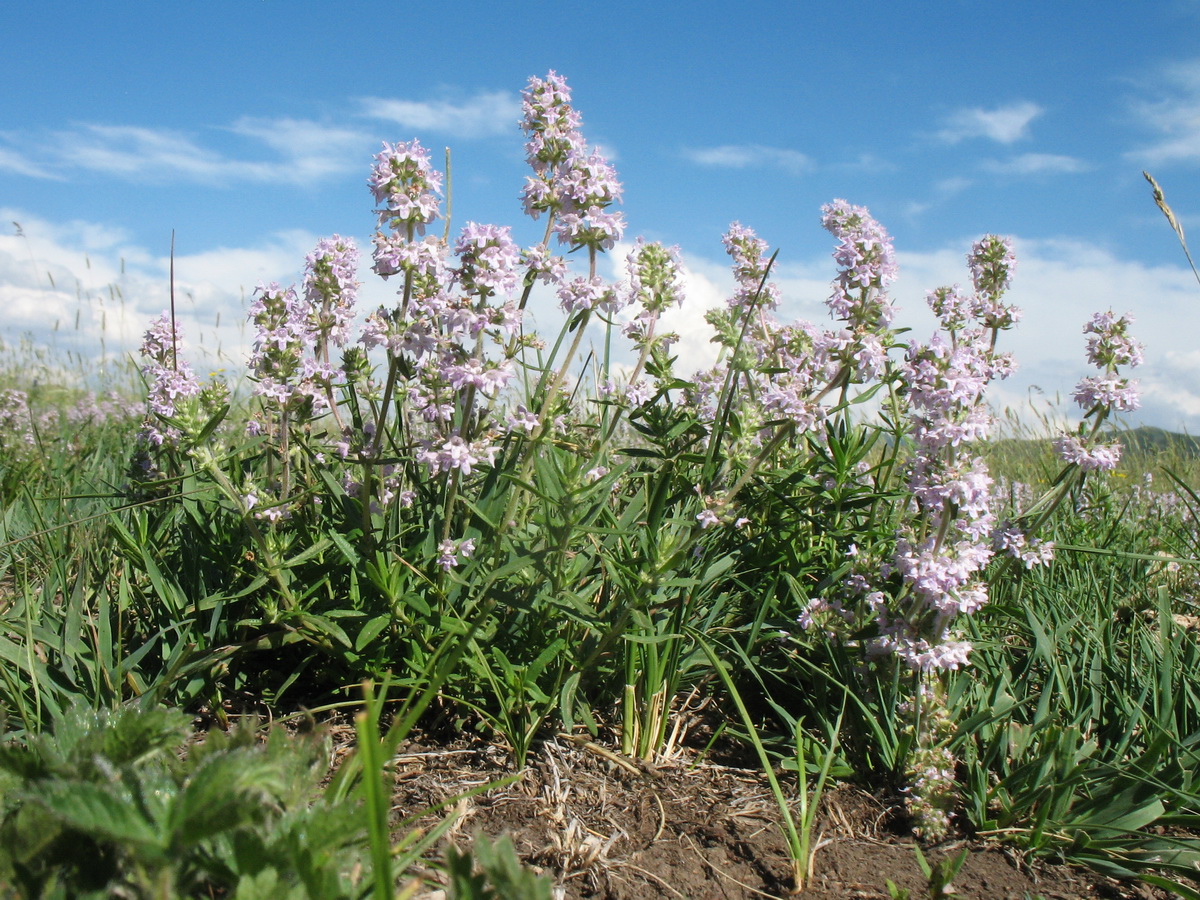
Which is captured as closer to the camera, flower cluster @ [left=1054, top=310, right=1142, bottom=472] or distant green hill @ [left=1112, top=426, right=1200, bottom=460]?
flower cluster @ [left=1054, top=310, right=1142, bottom=472]

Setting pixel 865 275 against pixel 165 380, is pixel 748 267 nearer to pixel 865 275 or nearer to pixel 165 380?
pixel 865 275

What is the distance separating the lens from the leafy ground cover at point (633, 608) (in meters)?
2.27

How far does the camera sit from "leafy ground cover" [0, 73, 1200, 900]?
227 cm

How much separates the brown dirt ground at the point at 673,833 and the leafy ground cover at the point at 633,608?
0.04ft

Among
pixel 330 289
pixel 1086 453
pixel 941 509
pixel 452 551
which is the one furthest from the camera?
pixel 330 289

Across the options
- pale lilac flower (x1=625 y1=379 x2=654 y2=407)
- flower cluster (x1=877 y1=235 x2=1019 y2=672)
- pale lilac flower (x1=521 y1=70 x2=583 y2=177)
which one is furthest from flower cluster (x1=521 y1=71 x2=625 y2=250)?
flower cluster (x1=877 y1=235 x2=1019 y2=672)

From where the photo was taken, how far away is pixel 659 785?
8.36ft

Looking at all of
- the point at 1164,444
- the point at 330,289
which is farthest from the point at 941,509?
the point at 1164,444

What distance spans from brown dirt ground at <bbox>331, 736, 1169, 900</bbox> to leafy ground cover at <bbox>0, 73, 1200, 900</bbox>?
0.04ft

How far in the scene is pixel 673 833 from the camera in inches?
91.7

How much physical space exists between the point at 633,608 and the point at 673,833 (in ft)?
2.09

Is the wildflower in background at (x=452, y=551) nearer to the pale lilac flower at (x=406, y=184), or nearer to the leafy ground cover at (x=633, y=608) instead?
the leafy ground cover at (x=633, y=608)

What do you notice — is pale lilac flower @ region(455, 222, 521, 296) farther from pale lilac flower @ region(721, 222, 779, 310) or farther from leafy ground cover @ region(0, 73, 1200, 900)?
pale lilac flower @ region(721, 222, 779, 310)

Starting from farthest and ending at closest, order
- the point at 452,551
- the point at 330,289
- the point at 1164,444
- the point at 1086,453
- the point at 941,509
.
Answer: the point at 1164,444, the point at 330,289, the point at 1086,453, the point at 452,551, the point at 941,509
